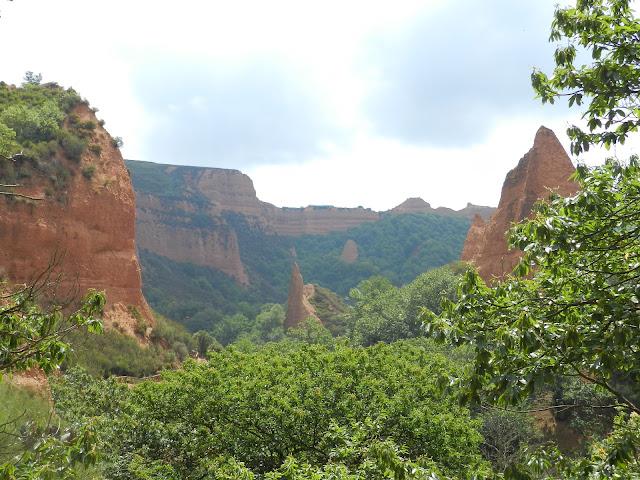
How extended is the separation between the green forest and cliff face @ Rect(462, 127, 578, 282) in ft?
53.0

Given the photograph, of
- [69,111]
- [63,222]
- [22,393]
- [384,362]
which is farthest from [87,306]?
[69,111]

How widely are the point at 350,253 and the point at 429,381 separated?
364 ft

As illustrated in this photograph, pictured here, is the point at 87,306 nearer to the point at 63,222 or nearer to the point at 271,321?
the point at 63,222

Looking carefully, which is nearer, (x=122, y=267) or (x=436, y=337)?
(x=436, y=337)

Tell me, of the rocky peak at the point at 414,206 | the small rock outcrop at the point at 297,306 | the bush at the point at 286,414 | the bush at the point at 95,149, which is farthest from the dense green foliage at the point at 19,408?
the rocky peak at the point at 414,206

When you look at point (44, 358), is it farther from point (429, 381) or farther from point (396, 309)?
point (396, 309)

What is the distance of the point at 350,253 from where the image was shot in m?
124

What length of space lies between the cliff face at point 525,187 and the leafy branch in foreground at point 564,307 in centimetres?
3505

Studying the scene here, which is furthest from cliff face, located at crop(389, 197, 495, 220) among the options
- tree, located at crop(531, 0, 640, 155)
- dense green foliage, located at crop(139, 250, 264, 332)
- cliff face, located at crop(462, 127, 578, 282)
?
tree, located at crop(531, 0, 640, 155)

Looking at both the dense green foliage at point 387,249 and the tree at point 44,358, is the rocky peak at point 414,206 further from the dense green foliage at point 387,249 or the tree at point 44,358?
the tree at point 44,358

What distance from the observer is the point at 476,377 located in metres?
4.69

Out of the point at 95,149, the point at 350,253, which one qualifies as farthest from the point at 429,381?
the point at 350,253

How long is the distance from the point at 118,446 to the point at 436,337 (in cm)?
1145

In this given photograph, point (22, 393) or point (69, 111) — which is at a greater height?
point (69, 111)
